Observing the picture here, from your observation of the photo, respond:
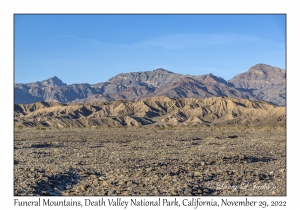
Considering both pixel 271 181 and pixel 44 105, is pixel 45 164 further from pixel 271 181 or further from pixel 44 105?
pixel 44 105

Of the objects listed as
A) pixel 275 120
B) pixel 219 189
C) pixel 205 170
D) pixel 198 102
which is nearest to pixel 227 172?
pixel 205 170

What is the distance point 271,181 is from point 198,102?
123751 millimetres

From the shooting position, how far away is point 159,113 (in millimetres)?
130125

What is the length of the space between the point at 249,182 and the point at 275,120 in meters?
86.7

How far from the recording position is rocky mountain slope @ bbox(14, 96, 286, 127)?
105062mm

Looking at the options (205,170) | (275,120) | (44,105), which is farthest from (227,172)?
(44,105)

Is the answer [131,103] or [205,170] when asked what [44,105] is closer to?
[131,103]

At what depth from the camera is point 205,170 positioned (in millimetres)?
15844

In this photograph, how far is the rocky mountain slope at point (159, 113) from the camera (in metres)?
105

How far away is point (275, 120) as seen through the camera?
9675 centimetres

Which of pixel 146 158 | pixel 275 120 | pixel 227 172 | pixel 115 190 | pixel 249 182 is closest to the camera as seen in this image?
pixel 115 190
